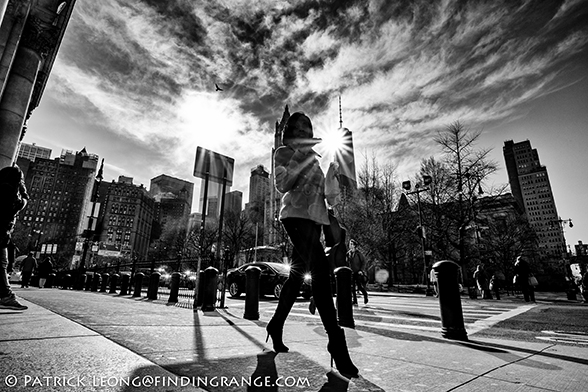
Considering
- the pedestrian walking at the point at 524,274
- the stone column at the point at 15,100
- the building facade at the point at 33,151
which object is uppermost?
the building facade at the point at 33,151

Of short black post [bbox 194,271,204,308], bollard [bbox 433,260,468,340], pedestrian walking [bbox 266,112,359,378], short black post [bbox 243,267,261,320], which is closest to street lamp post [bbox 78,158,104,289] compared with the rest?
short black post [bbox 194,271,204,308]

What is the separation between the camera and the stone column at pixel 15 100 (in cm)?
1033

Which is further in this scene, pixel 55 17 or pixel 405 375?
pixel 55 17

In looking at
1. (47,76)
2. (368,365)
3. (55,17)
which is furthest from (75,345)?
(47,76)

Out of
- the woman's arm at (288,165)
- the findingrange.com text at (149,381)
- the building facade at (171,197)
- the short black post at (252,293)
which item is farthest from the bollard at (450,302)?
the building facade at (171,197)

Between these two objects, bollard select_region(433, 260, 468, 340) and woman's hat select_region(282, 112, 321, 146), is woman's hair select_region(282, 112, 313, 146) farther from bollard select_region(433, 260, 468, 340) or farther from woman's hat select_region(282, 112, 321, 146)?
bollard select_region(433, 260, 468, 340)

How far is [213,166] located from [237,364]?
7538 mm

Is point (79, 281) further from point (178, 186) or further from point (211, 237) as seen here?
point (178, 186)

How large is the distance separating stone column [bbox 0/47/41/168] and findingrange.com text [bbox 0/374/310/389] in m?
12.6

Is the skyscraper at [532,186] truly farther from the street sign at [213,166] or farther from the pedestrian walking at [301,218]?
the pedestrian walking at [301,218]

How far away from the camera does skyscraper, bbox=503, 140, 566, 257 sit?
119m

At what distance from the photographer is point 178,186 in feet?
604

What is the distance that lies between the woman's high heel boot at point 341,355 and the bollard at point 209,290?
230 inches

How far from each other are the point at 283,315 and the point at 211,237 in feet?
156
